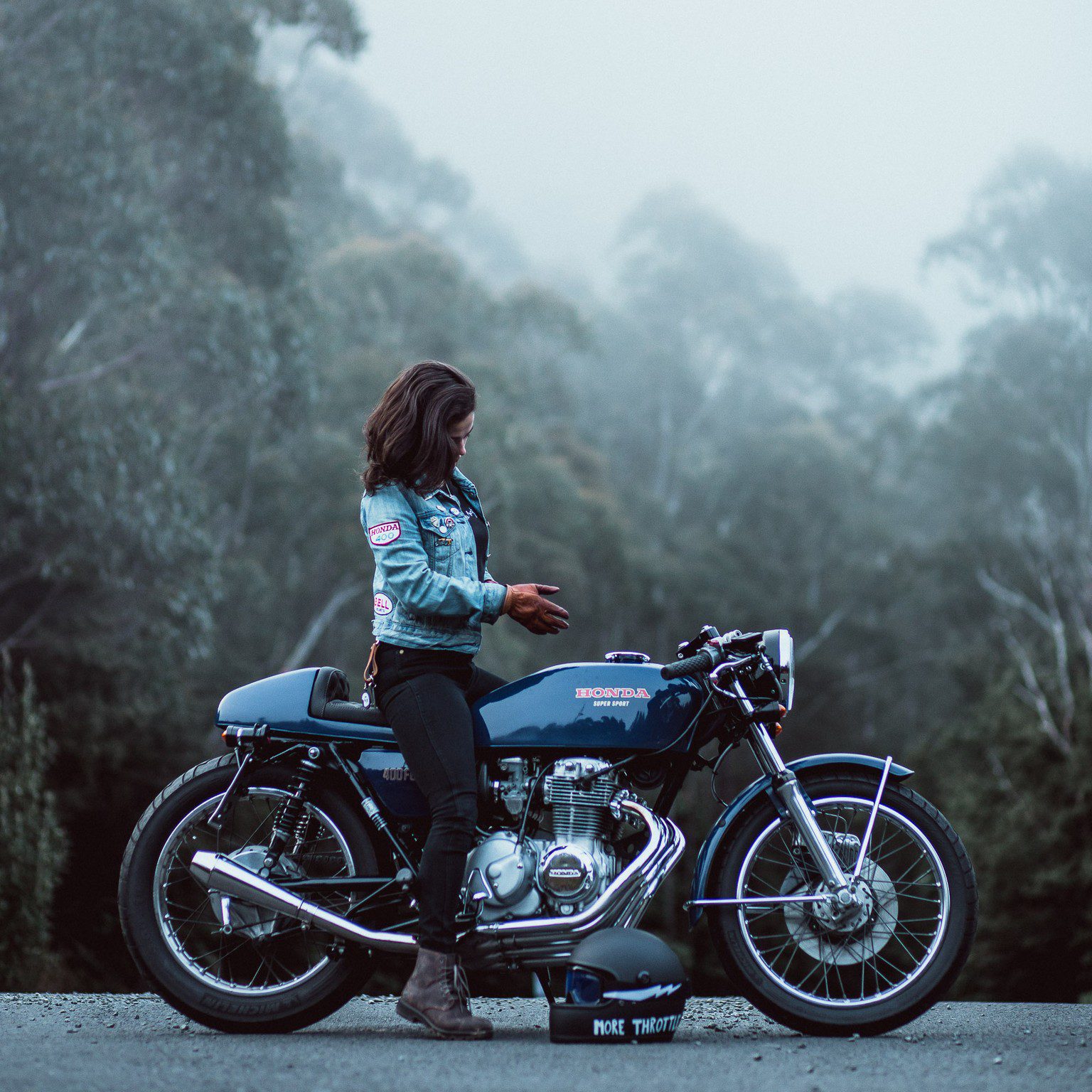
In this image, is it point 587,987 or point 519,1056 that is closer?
point 519,1056

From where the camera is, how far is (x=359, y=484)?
953 inches

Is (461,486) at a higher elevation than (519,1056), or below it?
higher

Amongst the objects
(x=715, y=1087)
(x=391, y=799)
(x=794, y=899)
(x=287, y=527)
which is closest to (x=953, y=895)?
(x=794, y=899)

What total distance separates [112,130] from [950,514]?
28.3 metres

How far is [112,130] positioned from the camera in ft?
63.4

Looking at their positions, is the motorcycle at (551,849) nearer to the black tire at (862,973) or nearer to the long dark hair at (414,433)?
the black tire at (862,973)

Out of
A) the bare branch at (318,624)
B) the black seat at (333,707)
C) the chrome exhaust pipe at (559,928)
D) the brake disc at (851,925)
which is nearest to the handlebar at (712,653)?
the chrome exhaust pipe at (559,928)

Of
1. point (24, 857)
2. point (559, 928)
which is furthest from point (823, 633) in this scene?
point (559, 928)

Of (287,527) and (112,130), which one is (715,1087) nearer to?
(112,130)

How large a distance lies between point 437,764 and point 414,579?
58 cm

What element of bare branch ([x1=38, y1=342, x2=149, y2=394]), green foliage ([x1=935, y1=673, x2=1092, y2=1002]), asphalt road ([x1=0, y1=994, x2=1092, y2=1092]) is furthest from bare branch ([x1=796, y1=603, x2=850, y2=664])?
asphalt road ([x1=0, y1=994, x2=1092, y2=1092])

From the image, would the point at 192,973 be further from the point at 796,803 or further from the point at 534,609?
the point at 796,803

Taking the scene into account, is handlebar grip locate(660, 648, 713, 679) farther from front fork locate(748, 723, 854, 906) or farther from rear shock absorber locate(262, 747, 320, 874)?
rear shock absorber locate(262, 747, 320, 874)

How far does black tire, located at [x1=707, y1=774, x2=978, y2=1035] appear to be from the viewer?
14.8 ft
